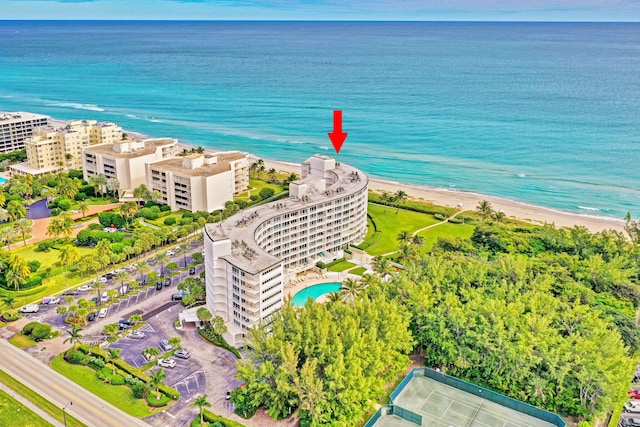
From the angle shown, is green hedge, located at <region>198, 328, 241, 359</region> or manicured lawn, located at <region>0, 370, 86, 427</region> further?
green hedge, located at <region>198, 328, 241, 359</region>

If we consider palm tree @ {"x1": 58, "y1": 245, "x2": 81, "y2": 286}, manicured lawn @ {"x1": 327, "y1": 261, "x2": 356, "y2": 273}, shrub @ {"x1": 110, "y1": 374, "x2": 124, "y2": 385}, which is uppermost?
palm tree @ {"x1": 58, "y1": 245, "x2": 81, "y2": 286}

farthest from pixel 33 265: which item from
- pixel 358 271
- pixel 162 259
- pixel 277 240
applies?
pixel 358 271

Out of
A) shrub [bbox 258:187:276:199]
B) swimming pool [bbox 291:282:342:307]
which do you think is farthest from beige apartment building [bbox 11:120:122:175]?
swimming pool [bbox 291:282:342:307]

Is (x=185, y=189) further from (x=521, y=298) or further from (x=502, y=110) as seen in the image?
(x=502, y=110)

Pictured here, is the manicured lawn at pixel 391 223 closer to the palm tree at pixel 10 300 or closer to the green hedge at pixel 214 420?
the green hedge at pixel 214 420

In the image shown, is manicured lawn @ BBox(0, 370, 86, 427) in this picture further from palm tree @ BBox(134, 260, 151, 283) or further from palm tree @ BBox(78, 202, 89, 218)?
palm tree @ BBox(78, 202, 89, 218)

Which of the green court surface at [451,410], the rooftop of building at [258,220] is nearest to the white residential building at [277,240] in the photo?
the rooftop of building at [258,220]

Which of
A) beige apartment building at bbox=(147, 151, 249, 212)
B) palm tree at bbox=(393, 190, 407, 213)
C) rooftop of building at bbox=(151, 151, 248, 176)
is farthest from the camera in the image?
palm tree at bbox=(393, 190, 407, 213)
